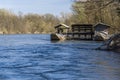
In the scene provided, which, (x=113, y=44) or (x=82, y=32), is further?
(x=82, y=32)

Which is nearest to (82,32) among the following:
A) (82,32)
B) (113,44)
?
(82,32)

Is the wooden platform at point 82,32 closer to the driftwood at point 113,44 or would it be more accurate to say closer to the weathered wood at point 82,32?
the weathered wood at point 82,32

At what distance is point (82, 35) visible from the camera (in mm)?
84312

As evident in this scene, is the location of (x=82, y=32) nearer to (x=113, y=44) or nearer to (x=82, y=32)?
(x=82, y=32)

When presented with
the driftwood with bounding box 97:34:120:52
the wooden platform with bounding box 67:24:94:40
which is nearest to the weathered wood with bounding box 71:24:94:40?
the wooden platform with bounding box 67:24:94:40

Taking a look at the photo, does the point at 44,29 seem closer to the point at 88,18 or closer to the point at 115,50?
the point at 88,18

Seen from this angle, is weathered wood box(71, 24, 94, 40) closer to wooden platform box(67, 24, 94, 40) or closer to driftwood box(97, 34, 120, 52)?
wooden platform box(67, 24, 94, 40)

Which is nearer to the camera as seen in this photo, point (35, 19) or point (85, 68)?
point (85, 68)

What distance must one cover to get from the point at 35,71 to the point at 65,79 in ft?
13.6

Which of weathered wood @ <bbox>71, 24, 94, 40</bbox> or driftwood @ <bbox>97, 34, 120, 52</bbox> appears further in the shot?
weathered wood @ <bbox>71, 24, 94, 40</bbox>

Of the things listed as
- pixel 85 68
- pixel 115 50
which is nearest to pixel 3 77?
pixel 85 68

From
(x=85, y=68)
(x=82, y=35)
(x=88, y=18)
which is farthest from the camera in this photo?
(x=88, y=18)

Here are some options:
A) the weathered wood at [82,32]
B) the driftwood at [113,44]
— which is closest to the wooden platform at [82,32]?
the weathered wood at [82,32]

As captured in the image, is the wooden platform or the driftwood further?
the wooden platform
